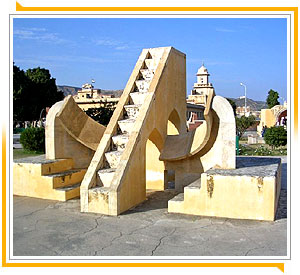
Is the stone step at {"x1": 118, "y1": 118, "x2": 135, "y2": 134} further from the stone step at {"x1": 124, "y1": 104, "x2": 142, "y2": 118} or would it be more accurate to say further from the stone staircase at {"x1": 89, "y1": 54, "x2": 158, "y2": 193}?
the stone step at {"x1": 124, "y1": 104, "x2": 142, "y2": 118}

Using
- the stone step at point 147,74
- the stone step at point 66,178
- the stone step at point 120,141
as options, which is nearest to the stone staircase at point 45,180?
the stone step at point 66,178

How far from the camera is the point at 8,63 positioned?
3734 millimetres

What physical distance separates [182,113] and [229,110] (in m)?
2.98

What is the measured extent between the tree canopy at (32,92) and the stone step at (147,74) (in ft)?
74.3

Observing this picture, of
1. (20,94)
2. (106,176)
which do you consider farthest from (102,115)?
(20,94)

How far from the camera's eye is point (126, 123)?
7.72 metres

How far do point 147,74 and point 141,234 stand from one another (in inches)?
179

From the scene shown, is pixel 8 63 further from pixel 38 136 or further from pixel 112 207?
pixel 38 136

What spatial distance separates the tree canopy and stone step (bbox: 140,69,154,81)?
22634 millimetres

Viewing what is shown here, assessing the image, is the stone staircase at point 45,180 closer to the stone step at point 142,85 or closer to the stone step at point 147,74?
the stone step at point 142,85

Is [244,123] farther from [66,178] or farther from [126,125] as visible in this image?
[66,178]

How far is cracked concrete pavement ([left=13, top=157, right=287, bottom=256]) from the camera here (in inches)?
185

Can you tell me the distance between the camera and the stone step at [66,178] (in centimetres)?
771
